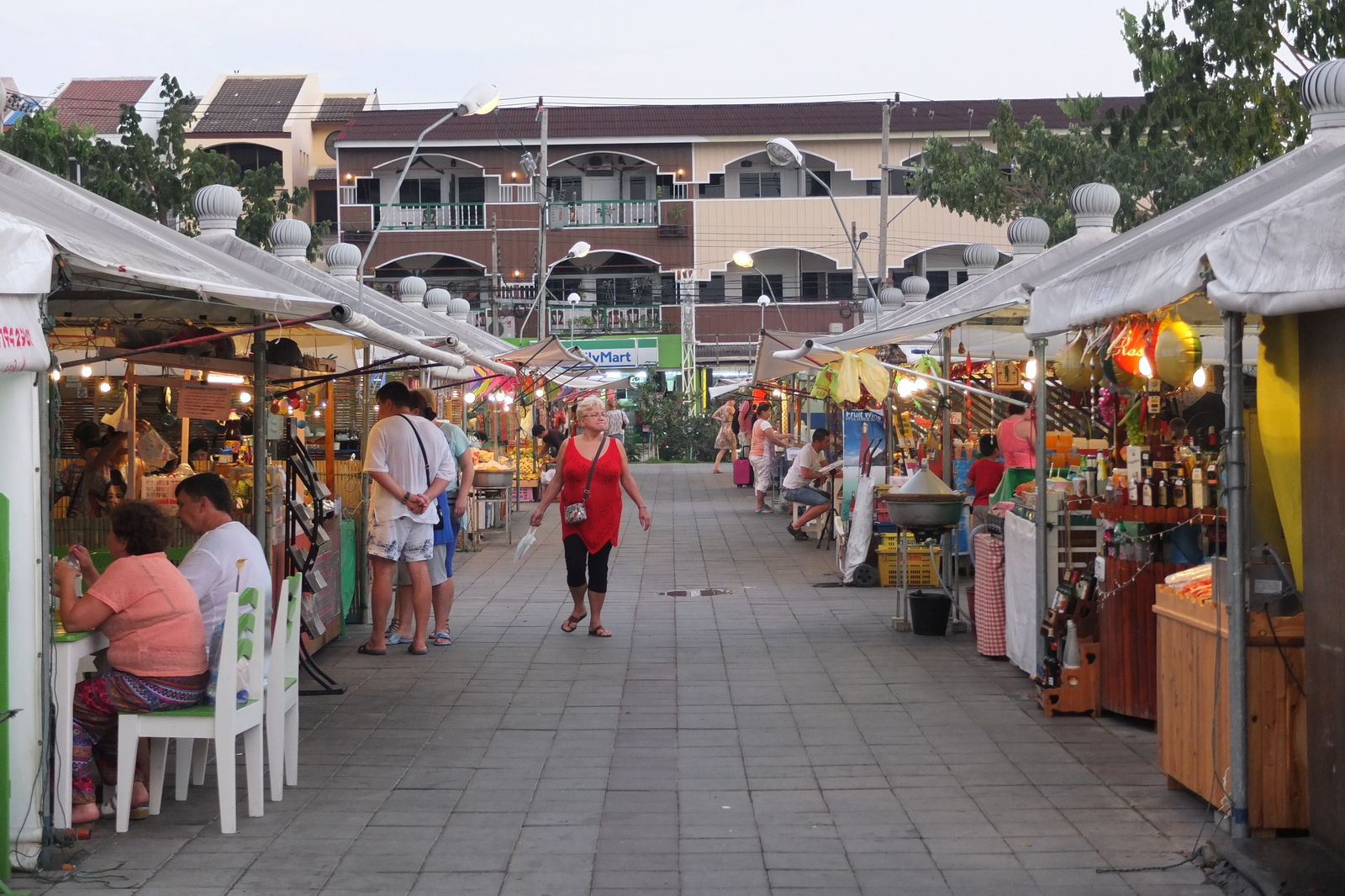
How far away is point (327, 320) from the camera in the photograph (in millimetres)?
6340

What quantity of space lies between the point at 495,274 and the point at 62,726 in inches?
1294

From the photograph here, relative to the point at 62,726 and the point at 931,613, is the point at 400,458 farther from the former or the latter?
the point at 62,726

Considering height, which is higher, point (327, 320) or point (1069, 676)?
point (327, 320)

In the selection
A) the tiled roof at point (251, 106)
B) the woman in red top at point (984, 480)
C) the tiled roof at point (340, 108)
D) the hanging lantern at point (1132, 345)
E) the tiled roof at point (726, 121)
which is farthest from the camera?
the tiled roof at point (340, 108)

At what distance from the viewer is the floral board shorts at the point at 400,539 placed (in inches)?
380

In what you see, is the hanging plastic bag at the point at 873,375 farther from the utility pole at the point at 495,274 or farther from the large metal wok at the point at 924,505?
the utility pole at the point at 495,274

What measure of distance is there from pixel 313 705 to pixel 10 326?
4010 mm

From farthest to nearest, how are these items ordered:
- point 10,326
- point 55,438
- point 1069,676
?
point 1069,676, point 55,438, point 10,326

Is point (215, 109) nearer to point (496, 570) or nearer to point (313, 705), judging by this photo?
point (496, 570)

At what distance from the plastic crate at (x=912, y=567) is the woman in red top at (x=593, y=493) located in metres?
3.65

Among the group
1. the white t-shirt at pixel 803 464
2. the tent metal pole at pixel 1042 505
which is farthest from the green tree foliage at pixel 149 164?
the tent metal pole at pixel 1042 505

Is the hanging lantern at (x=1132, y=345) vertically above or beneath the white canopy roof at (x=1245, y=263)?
beneath

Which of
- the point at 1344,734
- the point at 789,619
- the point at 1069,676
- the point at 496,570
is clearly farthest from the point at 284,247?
the point at 1344,734

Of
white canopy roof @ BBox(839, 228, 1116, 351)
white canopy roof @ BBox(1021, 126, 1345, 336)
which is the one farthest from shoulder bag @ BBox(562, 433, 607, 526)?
white canopy roof @ BBox(1021, 126, 1345, 336)
